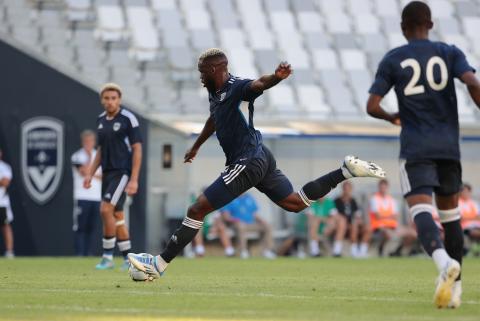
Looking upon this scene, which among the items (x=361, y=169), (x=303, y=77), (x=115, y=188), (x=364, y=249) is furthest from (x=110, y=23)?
(x=361, y=169)

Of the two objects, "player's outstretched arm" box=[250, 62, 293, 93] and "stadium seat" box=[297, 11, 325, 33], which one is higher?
"stadium seat" box=[297, 11, 325, 33]

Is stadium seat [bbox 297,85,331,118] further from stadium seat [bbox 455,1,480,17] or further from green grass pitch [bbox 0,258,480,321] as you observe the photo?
green grass pitch [bbox 0,258,480,321]

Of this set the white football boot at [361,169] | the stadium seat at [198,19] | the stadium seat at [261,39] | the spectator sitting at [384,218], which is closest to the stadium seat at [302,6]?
the stadium seat at [261,39]

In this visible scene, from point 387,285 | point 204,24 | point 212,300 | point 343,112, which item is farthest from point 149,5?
point 212,300

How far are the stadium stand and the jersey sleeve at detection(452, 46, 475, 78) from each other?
50.7 feet

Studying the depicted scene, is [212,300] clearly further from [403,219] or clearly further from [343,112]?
[343,112]

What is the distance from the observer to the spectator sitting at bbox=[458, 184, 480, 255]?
22328mm

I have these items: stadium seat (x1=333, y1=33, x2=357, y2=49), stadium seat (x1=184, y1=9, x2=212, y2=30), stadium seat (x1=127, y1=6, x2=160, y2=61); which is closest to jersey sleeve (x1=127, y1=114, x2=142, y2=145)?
stadium seat (x1=127, y1=6, x2=160, y2=61)

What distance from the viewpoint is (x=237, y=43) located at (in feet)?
88.7

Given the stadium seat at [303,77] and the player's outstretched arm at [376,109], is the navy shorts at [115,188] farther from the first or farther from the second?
the stadium seat at [303,77]

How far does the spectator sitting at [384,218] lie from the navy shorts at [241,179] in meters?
11.7

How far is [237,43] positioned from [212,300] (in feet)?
60.9

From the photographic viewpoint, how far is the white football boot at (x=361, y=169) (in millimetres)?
10836

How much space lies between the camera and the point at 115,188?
13867 millimetres
